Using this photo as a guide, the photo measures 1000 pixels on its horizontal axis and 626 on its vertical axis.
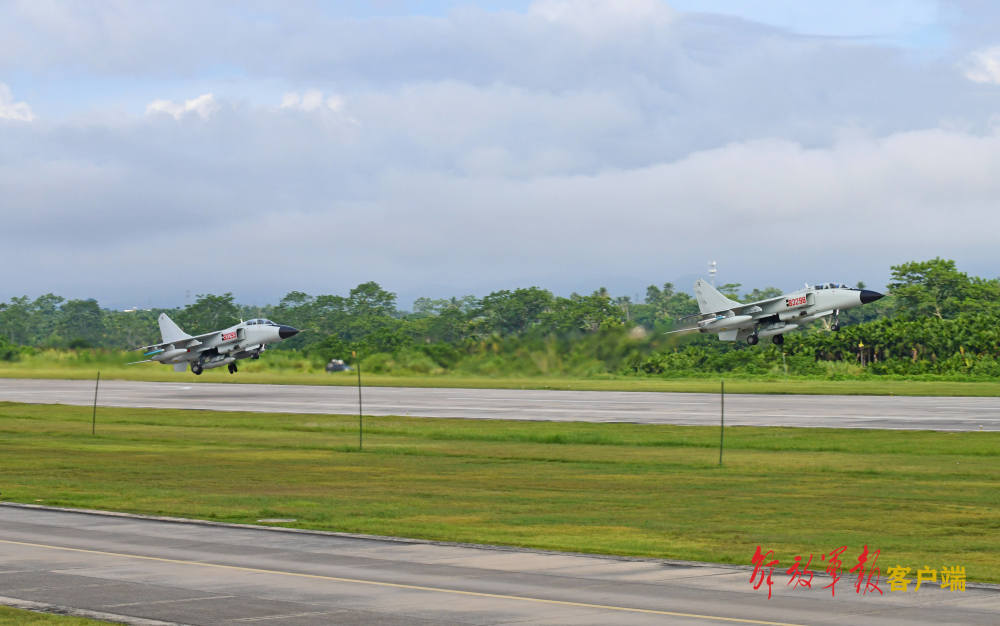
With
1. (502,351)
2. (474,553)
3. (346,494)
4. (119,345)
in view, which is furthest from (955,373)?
(474,553)

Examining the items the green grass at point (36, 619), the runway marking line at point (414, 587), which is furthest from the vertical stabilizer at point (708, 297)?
the green grass at point (36, 619)

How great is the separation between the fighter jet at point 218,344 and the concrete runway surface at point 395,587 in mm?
63144

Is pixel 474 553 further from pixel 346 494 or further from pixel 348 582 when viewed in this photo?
pixel 346 494

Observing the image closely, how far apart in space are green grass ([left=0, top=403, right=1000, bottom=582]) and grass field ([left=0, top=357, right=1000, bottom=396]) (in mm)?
36811

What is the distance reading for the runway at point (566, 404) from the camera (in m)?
63.2

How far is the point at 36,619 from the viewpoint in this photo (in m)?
16.4

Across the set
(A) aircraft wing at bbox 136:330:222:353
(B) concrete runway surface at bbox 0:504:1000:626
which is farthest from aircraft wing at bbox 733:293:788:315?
(B) concrete runway surface at bbox 0:504:1000:626

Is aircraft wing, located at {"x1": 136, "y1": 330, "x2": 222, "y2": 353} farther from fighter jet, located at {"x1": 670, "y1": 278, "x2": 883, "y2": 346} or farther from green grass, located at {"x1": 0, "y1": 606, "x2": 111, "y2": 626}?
green grass, located at {"x1": 0, "y1": 606, "x2": 111, "y2": 626}

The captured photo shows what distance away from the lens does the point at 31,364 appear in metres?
127

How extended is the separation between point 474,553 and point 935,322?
108 metres

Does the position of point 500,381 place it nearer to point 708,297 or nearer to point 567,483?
point 708,297

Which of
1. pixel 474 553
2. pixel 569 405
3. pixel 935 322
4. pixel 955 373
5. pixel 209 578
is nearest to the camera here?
pixel 209 578

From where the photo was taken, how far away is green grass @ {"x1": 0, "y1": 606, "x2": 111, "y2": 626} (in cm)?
1616

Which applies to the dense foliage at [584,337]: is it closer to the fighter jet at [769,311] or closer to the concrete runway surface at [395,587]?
the fighter jet at [769,311]
